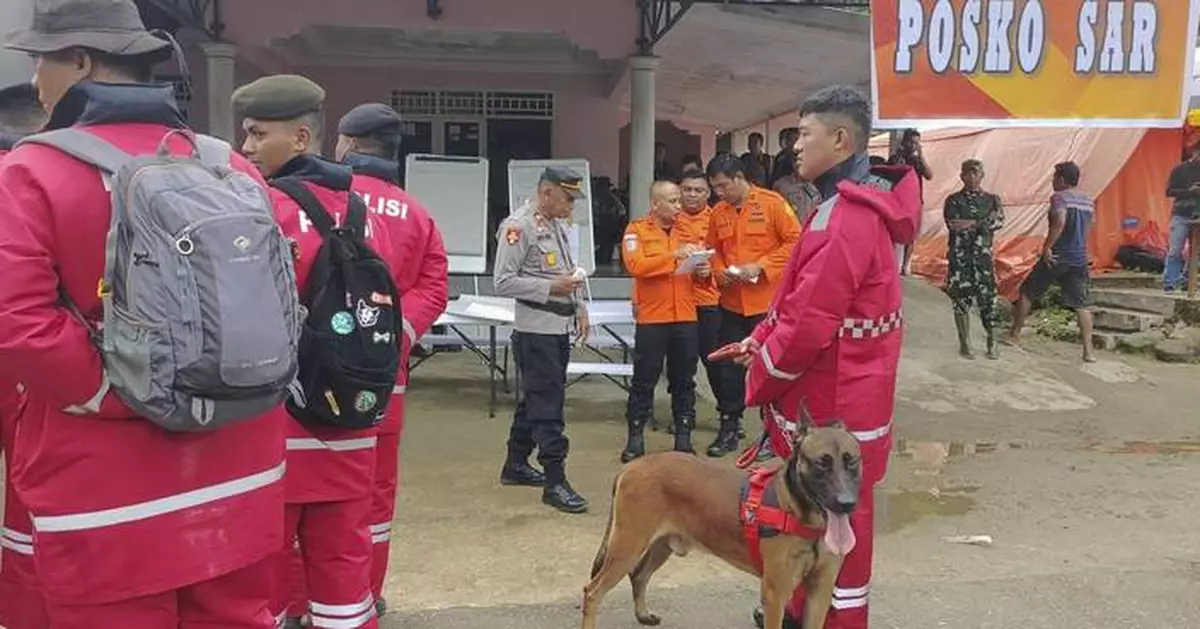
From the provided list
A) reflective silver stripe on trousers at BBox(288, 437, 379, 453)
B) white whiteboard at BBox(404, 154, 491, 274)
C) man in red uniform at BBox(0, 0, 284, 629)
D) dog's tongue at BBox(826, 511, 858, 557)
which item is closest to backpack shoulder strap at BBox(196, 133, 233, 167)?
man in red uniform at BBox(0, 0, 284, 629)

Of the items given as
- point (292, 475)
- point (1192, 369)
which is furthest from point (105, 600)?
point (1192, 369)

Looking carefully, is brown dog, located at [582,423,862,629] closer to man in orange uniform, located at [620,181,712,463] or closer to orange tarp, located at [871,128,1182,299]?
man in orange uniform, located at [620,181,712,463]

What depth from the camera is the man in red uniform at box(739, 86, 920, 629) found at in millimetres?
3285

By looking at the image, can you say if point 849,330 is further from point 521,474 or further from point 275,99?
point 521,474

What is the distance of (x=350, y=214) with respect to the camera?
119 inches

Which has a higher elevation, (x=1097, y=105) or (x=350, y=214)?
(x=1097, y=105)

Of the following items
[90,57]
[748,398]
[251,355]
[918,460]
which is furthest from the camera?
[918,460]

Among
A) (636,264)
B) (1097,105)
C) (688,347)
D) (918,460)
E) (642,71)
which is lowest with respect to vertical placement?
(918,460)

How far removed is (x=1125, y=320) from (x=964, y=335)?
295 centimetres

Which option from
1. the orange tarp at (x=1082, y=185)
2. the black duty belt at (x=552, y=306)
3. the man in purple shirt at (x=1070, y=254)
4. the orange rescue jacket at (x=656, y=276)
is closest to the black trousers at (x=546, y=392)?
the black duty belt at (x=552, y=306)

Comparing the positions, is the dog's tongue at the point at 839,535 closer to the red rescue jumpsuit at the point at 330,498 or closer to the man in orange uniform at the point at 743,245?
the red rescue jumpsuit at the point at 330,498

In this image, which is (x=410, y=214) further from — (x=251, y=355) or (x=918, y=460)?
(x=918, y=460)

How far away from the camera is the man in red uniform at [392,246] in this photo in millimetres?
3553

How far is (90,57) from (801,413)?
7.12 ft
